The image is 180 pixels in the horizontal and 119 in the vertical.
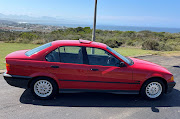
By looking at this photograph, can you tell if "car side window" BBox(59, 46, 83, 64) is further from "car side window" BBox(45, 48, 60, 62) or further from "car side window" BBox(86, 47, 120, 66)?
"car side window" BBox(86, 47, 120, 66)

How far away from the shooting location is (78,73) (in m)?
4.57

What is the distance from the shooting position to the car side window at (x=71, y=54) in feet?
15.3

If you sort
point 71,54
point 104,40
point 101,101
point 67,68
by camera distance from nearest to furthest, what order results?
point 67,68
point 101,101
point 71,54
point 104,40

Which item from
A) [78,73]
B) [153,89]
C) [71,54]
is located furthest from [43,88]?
[153,89]

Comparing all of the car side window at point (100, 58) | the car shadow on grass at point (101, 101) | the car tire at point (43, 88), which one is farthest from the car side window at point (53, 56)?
the car shadow on grass at point (101, 101)

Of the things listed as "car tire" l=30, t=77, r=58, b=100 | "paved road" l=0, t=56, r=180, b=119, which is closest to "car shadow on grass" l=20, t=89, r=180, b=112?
"paved road" l=0, t=56, r=180, b=119

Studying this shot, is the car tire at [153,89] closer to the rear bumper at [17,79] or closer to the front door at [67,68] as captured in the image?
the front door at [67,68]

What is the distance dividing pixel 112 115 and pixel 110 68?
1.21 metres

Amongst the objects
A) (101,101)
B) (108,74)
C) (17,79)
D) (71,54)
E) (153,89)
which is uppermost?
(71,54)

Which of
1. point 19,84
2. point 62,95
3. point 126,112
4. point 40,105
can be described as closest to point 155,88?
point 126,112

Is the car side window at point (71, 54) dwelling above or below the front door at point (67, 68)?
above

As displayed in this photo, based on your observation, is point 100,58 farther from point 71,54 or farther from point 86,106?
point 86,106

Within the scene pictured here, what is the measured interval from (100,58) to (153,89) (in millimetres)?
1728

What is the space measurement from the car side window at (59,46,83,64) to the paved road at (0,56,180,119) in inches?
42.0
